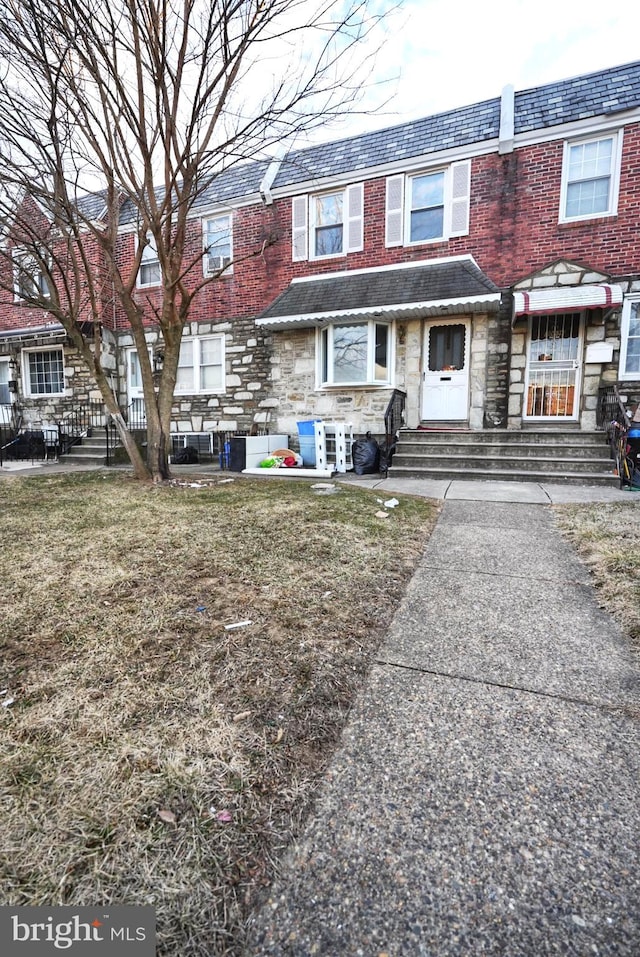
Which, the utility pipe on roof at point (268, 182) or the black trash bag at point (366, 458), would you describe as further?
the utility pipe on roof at point (268, 182)

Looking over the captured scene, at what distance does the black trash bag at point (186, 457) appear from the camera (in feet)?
36.4

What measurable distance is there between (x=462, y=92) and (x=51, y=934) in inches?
539

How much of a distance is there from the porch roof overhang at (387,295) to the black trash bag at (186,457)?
350 cm

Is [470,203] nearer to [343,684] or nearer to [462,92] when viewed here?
[462,92]

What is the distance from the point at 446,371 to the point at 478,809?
9.34m

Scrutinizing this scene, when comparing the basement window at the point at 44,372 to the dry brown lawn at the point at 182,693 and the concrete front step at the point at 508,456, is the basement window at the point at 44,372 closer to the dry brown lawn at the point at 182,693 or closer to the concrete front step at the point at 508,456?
the concrete front step at the point at 508,456

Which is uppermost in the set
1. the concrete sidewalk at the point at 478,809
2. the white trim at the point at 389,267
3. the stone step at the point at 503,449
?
the white trim at the point at 389,267

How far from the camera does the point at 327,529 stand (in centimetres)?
446

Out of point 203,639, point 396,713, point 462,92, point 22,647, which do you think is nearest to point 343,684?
point 396,713

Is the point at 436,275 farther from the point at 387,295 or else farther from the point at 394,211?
the point at 394,211

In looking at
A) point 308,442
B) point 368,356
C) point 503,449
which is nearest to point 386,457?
point 308,442

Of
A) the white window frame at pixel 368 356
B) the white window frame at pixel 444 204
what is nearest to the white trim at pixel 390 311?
the white window frame at pixel 368 356

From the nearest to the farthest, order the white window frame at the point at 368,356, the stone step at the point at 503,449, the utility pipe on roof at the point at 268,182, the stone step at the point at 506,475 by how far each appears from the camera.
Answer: the stone step at the point at 506,475 → the stone step at the point at 503,449 → the white window frame at the point at 368,356 → the utility pipe on roof at the point at 268,182

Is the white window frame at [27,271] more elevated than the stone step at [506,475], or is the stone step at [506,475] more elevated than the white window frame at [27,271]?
the white window frame at [27,271]
